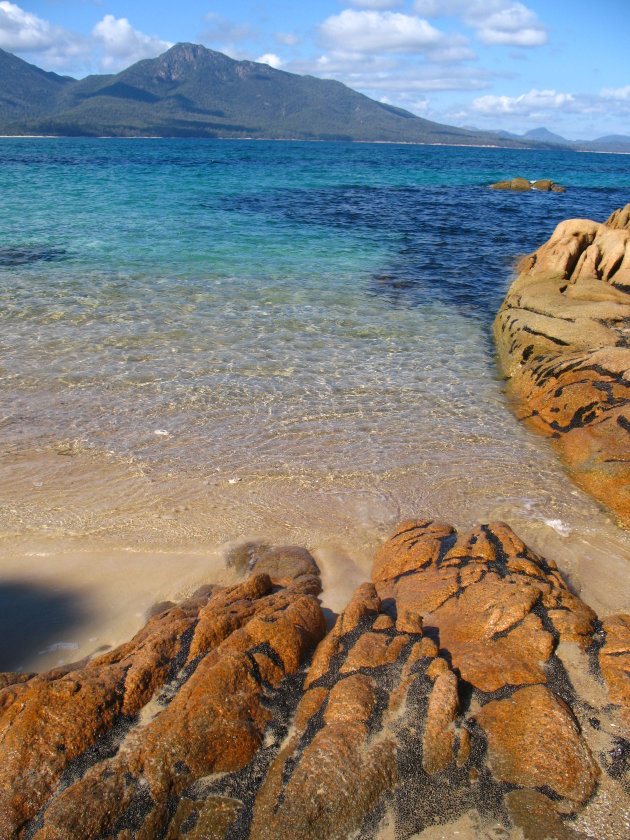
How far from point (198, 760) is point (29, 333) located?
30.1ft

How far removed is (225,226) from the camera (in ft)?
67.8

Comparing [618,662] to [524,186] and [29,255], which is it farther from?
[524,186]

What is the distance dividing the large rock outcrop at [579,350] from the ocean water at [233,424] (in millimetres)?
330

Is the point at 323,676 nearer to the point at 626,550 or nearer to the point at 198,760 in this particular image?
the point at 198,760

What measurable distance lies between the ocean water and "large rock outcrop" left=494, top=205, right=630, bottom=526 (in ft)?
1.08

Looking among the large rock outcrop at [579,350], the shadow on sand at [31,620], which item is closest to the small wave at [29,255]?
the large rock outcrop at [579,350]

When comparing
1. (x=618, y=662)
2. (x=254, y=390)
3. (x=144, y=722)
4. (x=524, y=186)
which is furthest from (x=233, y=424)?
(x=524, y=186)

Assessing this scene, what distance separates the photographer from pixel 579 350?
8797 mm

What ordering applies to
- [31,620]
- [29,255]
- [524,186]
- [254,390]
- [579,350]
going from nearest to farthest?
[31,620]
[254,390]
[579,350]
[29,255]
[524,186]

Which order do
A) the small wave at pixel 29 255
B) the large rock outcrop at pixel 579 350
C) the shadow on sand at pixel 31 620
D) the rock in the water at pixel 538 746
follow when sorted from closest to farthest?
the rock in the water at pixel 538 746 → the shadow on sand at pixel 31 620 → the large rock outcrop at pixel 579 350 → the small wave at pixel 29 255

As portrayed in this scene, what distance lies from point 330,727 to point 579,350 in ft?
24.6

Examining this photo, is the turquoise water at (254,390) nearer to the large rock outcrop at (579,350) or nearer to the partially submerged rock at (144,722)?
the large rock outcrop at (579,350)

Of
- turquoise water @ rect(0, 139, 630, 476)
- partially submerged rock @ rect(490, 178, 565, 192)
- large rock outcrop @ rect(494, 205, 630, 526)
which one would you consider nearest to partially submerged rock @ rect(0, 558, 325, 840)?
turquoise water @ rect(0, 139, 630, 476)

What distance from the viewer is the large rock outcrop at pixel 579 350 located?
6.55 m
